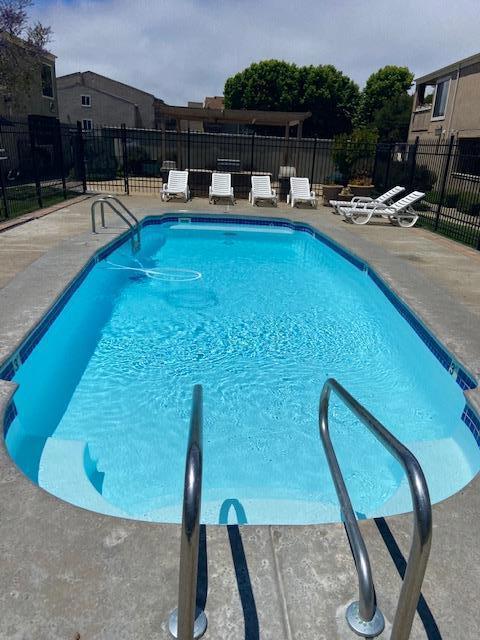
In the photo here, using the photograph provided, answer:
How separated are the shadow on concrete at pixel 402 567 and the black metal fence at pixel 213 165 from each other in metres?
8.76

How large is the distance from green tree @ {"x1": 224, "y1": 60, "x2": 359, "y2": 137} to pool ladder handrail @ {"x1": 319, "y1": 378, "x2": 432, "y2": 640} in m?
42.7

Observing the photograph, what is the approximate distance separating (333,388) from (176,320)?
417cm

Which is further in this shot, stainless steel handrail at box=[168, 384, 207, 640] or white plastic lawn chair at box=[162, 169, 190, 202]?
white plastic lawn chair at box=[162, 169, 190, 202]

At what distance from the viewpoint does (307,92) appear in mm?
40969

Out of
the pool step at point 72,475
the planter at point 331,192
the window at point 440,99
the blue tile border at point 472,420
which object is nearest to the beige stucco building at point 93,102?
the window at point 440,99

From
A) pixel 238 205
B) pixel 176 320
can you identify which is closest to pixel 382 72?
pixel 238 205

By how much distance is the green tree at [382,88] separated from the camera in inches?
1666

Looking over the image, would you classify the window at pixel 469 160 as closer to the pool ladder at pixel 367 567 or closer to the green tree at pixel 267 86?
the pool ladder at pixel 367 567

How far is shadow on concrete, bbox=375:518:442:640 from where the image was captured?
178 centimetres

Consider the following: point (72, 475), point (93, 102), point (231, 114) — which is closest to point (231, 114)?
point (231, 114)

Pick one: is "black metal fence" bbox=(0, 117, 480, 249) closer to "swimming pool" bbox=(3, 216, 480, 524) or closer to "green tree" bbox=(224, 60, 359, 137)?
"swimming pool" bbox=(3, 216, 480, 524)

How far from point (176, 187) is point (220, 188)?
137cm

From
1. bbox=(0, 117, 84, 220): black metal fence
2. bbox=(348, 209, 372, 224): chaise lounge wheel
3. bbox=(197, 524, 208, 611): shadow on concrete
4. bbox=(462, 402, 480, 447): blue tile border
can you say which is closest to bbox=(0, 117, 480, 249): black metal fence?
bbox=(0, 117, 84, 220): black metal fence

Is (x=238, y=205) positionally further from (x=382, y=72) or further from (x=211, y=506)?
(x=382, y=72)
